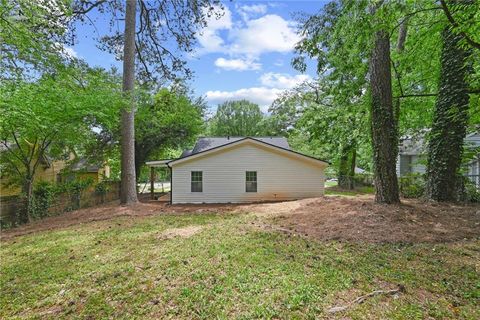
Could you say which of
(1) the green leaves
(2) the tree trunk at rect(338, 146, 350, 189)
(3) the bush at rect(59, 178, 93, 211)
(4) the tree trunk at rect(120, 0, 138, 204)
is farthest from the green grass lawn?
(1) the green leaves

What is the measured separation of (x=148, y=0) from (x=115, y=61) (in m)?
3.39

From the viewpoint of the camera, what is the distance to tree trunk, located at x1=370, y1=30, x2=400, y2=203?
255 inches

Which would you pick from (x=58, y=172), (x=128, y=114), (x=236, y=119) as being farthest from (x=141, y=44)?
(x=236, y=119)

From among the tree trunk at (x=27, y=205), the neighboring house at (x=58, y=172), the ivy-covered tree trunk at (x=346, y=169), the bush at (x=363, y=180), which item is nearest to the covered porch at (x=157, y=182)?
the neighboring house at (x=58, y=172)

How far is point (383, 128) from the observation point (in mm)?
6512

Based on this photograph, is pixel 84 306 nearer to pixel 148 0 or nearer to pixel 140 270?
pixel 140 270

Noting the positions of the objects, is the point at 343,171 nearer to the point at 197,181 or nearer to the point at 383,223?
the point at 197,181

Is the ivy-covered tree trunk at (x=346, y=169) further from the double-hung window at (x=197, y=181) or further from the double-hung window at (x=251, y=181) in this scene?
the double-hung window at (x=197, y=181)

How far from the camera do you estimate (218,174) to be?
13.0m

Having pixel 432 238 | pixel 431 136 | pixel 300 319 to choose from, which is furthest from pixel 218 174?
pixel 300 319

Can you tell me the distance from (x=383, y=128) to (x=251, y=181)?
7542 millimetres

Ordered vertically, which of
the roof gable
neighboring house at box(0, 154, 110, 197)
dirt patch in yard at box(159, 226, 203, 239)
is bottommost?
dirt patch in yard at box(159, 226, 203, 239)

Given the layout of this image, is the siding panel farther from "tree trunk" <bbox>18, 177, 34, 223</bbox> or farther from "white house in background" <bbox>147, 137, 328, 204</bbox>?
"tree trunk" <bbox>18, 177, 34, 223</bbox>

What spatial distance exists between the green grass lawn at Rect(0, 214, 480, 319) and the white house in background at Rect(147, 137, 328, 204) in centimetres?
763
